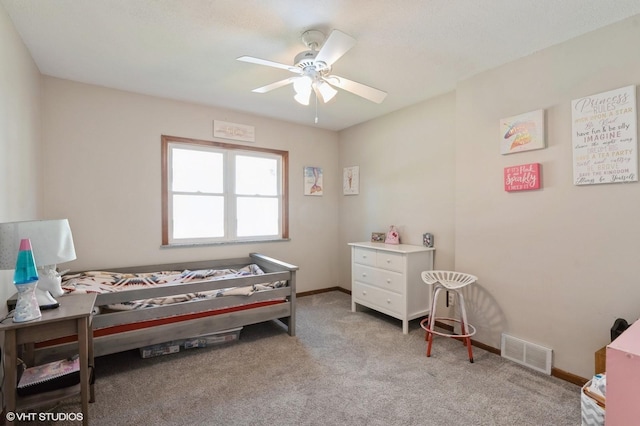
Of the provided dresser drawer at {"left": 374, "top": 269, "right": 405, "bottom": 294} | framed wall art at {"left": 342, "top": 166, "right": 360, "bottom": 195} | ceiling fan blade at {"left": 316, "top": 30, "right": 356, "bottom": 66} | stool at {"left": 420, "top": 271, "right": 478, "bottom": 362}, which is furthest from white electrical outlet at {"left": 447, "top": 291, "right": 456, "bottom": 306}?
ceiling fan blade at {"left": 316, "top": 30, "right": 356, "bottom": 66}

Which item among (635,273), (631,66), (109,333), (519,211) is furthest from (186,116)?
(635,273)

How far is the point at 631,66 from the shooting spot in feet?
6.19

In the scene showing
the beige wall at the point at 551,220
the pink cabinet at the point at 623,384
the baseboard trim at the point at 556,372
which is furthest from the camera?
the baseboard trim at the point at 556,372

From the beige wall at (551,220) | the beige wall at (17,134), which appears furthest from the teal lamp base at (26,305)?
the beige wall at (551,220)

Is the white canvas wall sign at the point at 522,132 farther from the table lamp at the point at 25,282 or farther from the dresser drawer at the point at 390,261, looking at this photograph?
the table lamp at the point at 25,282

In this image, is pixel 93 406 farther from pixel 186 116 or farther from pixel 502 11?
pixel 502 11

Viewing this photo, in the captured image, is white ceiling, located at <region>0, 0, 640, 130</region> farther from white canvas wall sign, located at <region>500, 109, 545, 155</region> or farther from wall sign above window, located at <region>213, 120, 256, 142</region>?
wall sign above window, located at <region>213, 120, 256, 142</region>

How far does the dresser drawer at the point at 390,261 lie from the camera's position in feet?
10.0

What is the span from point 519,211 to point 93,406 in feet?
10.9

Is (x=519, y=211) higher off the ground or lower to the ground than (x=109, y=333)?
higher

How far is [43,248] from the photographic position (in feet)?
5.30

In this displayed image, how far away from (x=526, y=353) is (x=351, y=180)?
284 cm

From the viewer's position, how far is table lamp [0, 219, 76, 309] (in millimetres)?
1539

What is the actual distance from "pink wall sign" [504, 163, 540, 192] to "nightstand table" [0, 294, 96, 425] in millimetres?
3052
